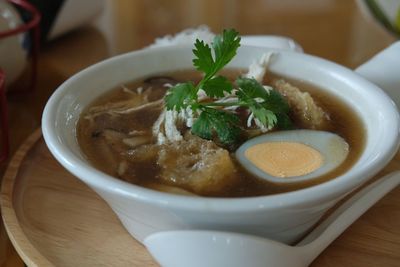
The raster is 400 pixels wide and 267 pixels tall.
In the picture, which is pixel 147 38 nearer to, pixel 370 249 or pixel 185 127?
pixel 185 127

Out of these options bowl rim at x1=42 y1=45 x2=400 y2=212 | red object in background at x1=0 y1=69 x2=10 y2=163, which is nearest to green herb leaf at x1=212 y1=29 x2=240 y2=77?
bowl rim at x1=42 y1=45 x2=400 y2=212

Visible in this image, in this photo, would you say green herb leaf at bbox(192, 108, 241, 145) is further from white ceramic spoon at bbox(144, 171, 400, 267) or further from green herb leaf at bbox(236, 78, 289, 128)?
white ceramic spoon at bbox(144, 171, 400, 267)

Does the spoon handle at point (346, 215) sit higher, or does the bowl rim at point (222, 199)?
the bowl rim at point (222, 199)

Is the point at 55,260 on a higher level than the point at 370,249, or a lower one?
lower

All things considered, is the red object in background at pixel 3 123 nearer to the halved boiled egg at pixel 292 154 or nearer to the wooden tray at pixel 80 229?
the wooden tray at pixel 80 229

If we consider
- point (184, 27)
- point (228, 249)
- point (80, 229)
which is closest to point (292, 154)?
point (228, 249)

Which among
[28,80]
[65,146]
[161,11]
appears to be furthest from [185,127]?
[161,11]

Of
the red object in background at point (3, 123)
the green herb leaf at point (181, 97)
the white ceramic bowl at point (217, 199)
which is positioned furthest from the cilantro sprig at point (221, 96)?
the red object in background at point (3, 123)
